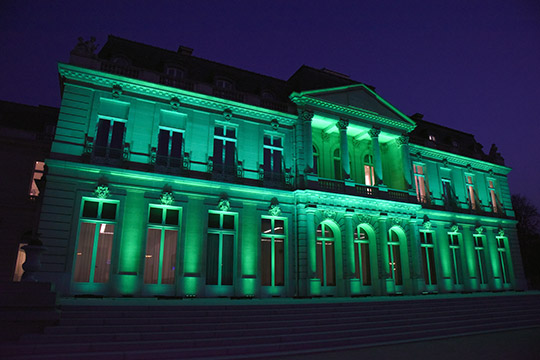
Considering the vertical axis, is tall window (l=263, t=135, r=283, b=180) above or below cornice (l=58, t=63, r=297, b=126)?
below

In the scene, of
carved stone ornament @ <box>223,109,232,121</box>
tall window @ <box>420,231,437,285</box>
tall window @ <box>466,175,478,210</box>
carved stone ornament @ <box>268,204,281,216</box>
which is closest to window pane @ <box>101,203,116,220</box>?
carved stone ornament @ <box>223,109,232,121</box>

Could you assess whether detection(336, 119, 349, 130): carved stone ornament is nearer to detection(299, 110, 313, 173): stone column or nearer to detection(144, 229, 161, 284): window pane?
detection(299, 110, 313, 173): stone column

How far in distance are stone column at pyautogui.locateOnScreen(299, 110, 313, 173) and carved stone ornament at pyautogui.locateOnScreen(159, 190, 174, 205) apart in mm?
7628

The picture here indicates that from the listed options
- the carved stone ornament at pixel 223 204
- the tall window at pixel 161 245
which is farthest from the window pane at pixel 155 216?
the carved stone ornament at pixel 223 204

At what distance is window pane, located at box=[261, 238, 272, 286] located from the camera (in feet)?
59.3

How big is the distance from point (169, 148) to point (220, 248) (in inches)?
220

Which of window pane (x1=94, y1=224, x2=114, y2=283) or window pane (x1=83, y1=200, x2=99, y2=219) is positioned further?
window pane (x1=83, y1=200, x2=99, y2=219)

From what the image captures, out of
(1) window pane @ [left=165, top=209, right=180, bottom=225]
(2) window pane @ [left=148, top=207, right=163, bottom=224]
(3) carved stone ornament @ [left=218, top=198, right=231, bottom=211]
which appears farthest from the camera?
(3) carved stone ornament @ [left=218, top=198, right=231, bottom=211]

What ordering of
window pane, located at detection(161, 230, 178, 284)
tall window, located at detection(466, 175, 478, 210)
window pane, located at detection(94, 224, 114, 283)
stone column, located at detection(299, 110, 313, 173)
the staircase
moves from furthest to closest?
tall window, located at detection(466, 175, 478, 210) < stone column, located at detection(299, 110, 313, 173) < window pane, located at detection(161, 230, 178, 284) < window pane, located at detection(94, 224, 114, 283) < the staircase

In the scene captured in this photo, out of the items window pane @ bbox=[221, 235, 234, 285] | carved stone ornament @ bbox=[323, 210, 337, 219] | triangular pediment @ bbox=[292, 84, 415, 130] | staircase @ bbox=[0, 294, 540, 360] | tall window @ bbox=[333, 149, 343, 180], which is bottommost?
staircase @ bbox=[0, 294, 540, 360]

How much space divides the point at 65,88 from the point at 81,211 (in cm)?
571

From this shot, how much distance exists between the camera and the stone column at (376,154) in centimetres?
2223

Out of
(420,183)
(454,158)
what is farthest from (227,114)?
(454,158)

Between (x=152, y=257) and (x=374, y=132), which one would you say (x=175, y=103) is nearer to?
(x=152, y=257)
